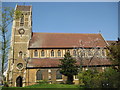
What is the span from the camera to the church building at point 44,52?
2802 centimetres

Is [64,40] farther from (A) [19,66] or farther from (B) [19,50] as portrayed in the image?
(A) [19,66]

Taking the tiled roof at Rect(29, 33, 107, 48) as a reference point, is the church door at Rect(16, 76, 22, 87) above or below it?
below

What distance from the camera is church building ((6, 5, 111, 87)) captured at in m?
28.0

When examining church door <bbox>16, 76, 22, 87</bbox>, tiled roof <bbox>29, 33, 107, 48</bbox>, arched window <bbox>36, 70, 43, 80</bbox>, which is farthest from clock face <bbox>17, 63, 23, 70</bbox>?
tiled roof <bbox>29, 33, 107, 48</bbox>

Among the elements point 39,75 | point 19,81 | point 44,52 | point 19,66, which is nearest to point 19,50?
point 19,66

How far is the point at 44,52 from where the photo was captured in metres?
31.1

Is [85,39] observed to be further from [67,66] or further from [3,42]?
[3,42]

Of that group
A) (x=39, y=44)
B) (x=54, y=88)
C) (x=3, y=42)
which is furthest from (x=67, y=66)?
(x=3, y=42)

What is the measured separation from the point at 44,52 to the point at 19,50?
521 cm

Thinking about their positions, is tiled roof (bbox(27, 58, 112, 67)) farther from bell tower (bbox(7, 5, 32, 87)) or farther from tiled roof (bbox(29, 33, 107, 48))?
tiled roof (bbox(29, 33, 107, 48))

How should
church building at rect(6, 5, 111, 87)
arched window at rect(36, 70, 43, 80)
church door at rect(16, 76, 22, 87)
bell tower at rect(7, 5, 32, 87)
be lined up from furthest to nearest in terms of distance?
church door at rect(16, 76, 22, 87)
bell tower at rect(7, 5, 32, 87)
church building at rect(6, 5, 111, 87)
arched window at rect(36, 70, 43, 80)

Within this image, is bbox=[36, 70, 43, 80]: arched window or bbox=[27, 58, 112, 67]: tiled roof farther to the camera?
bbox=[27, 58, 112, 67]: tiled roof

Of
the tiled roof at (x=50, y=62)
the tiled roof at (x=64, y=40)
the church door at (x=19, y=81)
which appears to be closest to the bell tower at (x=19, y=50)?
the church door at (x=19, y=81)

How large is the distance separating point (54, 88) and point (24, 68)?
37.0ft
